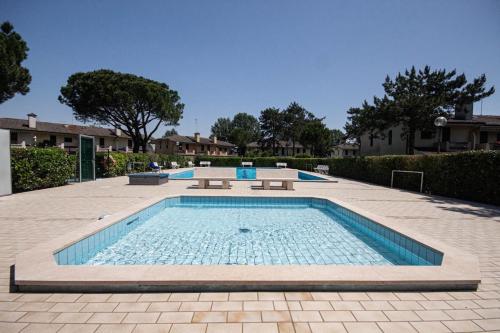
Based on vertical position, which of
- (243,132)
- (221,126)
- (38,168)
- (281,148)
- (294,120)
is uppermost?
(221,126)

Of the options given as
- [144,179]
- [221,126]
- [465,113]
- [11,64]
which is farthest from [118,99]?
[221,126]

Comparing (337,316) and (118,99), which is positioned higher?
(118,99)

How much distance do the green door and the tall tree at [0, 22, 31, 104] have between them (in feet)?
41.4

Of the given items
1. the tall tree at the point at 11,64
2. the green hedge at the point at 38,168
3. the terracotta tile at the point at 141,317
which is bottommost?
the terracotta tile at the point at 141,317

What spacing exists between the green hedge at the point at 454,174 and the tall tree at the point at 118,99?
27794 mm

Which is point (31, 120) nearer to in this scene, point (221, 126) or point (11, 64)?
point (11, 64)

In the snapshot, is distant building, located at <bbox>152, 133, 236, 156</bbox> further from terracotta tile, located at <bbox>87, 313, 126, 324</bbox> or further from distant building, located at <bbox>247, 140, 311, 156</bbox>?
terracotta tile, located at <bbox>87, 313, 126, 324</bbox>

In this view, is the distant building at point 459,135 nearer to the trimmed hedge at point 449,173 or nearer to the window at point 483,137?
the window at point 483,137

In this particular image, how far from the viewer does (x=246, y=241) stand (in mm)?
5707

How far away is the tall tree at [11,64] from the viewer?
20.6m

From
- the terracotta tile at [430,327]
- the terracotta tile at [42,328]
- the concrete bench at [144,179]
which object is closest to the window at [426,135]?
the concrete bench at [144,179]

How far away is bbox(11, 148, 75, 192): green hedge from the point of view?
10.6 meters

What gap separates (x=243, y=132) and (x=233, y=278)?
6117cm

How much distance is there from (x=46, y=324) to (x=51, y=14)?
49.3ft
